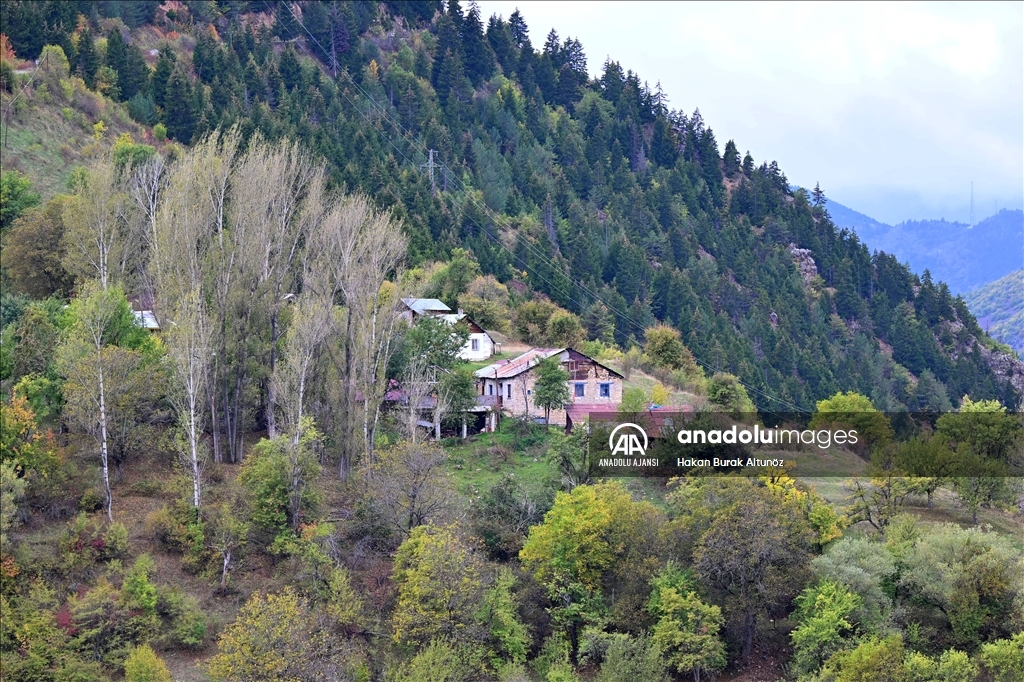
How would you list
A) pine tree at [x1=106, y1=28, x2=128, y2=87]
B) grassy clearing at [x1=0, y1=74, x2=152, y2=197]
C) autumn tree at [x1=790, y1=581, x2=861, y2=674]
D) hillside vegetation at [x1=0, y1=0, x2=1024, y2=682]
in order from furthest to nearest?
pine tree at [x1=106, y1=28, x2=128, y2=87] → grassy clearing at [x1=0, y1=74, x2=152, y2=197] → hillside vegetation at [x1=0, y1=0, x2=1024, y2=682] → autumn tree at [x1=790, y1=581, x2=861, y2=674]

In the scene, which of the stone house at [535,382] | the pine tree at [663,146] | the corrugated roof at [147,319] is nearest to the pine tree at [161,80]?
the corrugated roof at [147,319]

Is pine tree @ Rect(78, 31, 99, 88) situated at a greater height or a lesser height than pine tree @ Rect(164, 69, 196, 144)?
greater

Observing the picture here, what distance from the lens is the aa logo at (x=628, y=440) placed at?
33.7 m

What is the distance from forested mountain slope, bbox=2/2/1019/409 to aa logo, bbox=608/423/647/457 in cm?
2331

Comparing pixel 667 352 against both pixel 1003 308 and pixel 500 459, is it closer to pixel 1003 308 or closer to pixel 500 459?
pixel 500 459

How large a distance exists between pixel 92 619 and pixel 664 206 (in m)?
68.7

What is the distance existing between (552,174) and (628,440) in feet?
181

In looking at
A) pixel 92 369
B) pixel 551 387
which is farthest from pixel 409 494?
pixel 92 369

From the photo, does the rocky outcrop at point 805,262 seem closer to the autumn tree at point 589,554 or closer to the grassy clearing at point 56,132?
the grassy clearing at point 56,132

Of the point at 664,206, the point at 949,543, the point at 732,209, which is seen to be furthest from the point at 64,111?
the point at 732,209

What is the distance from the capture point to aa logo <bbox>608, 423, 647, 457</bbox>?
111 feet

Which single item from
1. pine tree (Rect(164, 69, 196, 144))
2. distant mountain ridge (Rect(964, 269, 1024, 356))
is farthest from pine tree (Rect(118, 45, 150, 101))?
distant mountain ridge (Rect(964, 269, 1024, 356))

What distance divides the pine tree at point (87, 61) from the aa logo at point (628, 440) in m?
36.2

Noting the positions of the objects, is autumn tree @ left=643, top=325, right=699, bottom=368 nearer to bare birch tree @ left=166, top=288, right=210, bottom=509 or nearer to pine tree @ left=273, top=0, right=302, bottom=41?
bare birch tree @ left=166, top=288, right=210, bottom=509
